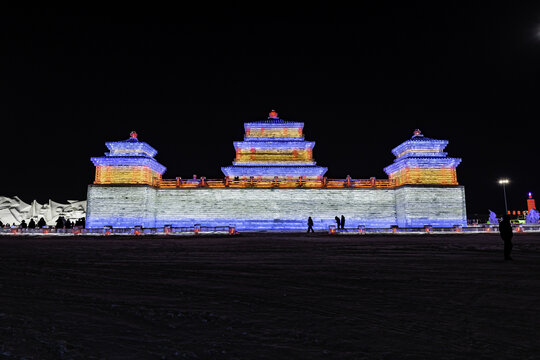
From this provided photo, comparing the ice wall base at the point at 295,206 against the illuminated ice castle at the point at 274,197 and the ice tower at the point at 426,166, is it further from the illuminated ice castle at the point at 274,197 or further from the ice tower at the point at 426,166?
the ice tower at the point at 426,166

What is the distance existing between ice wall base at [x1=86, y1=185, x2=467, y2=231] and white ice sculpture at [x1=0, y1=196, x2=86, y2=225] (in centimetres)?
2907

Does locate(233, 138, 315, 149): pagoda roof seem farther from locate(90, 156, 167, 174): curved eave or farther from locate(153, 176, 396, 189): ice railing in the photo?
locate(90, 156, 167, 174): curved eave

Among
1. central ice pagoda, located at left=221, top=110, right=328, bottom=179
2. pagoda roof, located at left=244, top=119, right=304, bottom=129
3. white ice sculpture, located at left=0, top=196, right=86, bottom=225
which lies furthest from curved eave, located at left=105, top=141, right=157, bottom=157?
white ice sculpture, located at left=0, top=196, right=86, bottom=225

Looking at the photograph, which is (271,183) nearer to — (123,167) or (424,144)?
(123,167)

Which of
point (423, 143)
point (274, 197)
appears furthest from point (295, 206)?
point (423, 143)

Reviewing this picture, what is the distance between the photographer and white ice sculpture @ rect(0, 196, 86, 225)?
47625 millimetres

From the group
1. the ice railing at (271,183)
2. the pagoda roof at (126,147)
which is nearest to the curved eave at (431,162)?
the ice railing at (271,183)

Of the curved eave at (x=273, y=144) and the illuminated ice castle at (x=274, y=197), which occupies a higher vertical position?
the curved eave at (x=273, y=144)

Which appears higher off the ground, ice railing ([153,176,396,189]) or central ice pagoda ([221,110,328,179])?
central ice pagoda ([221,110,328,179])

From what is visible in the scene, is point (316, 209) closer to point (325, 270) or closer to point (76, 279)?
point (325, 270)

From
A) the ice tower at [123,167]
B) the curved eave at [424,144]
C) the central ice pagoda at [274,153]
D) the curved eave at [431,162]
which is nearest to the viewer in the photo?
the ice tower at [123,167]

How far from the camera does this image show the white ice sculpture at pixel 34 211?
47.6m

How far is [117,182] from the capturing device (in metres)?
25.2

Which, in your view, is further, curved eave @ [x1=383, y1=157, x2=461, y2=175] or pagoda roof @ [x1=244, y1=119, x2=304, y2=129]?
pagoda roof @ [x1=244, y1=119, x2=304, y2=129]
